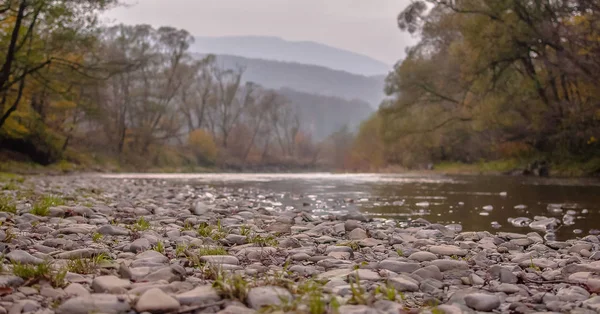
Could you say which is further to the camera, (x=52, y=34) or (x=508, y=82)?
(x=508, y=82)

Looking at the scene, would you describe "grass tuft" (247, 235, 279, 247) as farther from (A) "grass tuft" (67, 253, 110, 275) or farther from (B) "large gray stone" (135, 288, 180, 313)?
(B) "large gray stone" (135, 288, 180, 313)

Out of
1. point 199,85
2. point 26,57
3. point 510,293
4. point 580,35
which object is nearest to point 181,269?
point 510,293

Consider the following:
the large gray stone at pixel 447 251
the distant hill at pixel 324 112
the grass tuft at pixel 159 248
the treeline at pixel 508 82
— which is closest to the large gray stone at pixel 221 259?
the grass tuft at pixel 159 248

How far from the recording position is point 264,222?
6.34 meters

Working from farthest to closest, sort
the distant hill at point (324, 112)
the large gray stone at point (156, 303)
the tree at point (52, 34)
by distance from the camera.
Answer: the distant hill at point (324, 112)
the tree at point (52, 34)
the large gray stone at point (156, 303)

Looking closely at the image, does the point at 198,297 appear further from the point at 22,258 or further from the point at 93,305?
the point at 22,258

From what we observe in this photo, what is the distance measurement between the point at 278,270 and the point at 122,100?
43.2 metres

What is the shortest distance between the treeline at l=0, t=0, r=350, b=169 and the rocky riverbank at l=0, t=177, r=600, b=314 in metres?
10.8

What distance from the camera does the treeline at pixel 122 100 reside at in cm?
1576

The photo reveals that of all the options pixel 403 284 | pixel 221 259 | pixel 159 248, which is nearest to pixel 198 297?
pixel 221 259

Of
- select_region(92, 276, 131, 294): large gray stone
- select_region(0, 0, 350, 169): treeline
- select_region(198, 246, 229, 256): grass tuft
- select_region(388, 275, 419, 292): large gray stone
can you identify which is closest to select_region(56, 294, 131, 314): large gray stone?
select_region(92, 276, 131, 294): large gray stone

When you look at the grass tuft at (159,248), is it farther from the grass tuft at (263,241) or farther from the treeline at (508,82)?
the treeline at (508,82)

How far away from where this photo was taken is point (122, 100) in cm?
4306

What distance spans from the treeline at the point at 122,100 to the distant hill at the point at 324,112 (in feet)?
128
